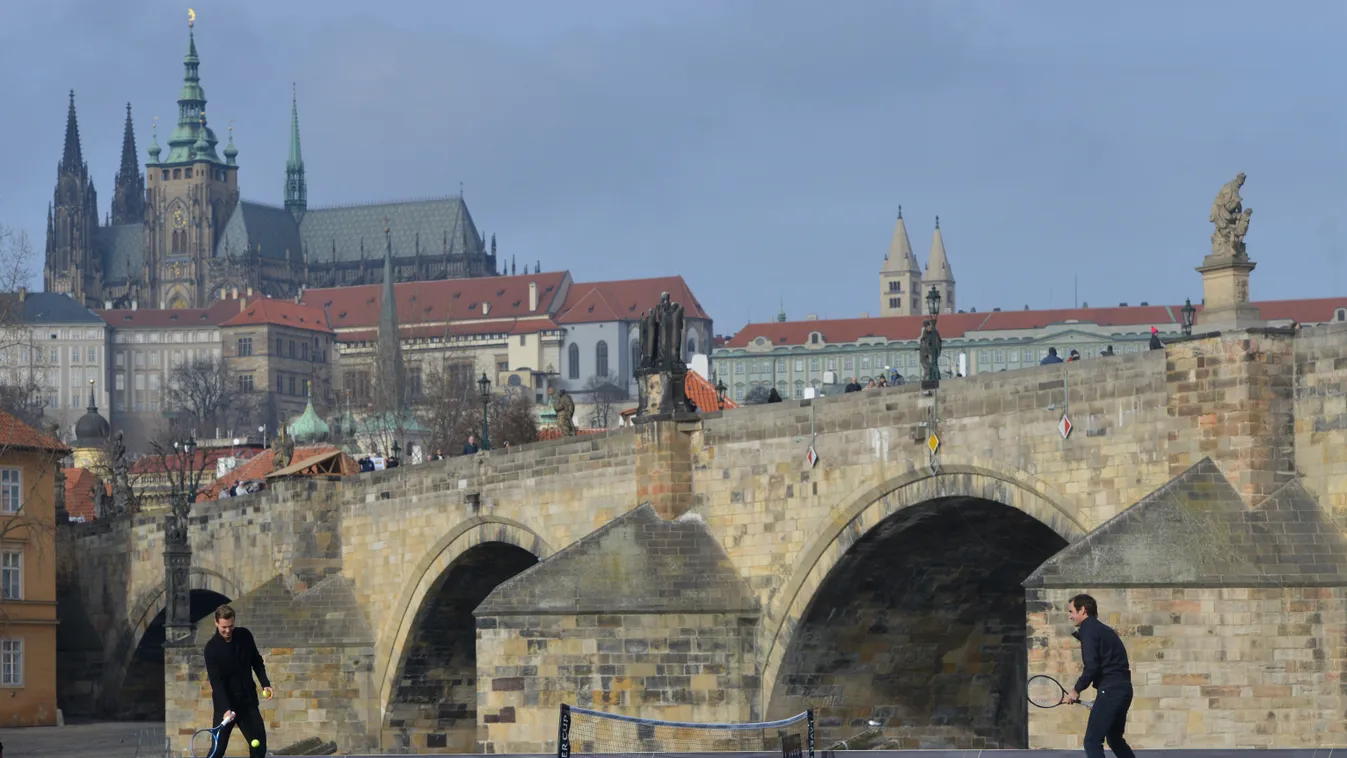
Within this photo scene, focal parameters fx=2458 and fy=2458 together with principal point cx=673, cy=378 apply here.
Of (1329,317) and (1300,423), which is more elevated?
(1329,317)

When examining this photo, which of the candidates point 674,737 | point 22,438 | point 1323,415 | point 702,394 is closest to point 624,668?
point 674,737

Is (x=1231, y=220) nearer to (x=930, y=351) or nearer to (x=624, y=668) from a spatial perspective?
(x=930, y=351)

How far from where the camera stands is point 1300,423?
1030 inches

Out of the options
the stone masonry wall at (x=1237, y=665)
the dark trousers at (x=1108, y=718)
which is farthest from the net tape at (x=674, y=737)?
the dark trousers at (x=1108, y=718)

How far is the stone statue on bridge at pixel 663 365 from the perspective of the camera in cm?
3734

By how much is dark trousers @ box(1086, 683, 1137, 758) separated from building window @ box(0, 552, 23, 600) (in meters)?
47.7

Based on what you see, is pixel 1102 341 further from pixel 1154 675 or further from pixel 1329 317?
pixel 1154 675

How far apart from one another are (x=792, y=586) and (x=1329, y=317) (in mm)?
131294

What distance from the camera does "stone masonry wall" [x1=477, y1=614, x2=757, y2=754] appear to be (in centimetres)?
3469

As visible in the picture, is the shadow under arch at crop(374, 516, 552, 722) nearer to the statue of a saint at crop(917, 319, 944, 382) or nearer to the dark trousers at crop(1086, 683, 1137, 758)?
the statue of a saint at crop(917, 319, 944, 382)

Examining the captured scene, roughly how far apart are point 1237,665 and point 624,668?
11.9 metres

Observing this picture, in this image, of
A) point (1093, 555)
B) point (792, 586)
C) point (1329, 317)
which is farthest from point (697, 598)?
point (1329, 317)

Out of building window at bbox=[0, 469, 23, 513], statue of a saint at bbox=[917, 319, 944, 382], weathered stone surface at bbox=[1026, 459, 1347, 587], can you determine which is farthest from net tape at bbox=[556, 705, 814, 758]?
building window at bbox=[0, 469, 23, 513]

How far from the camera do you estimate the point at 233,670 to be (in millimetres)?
19734
